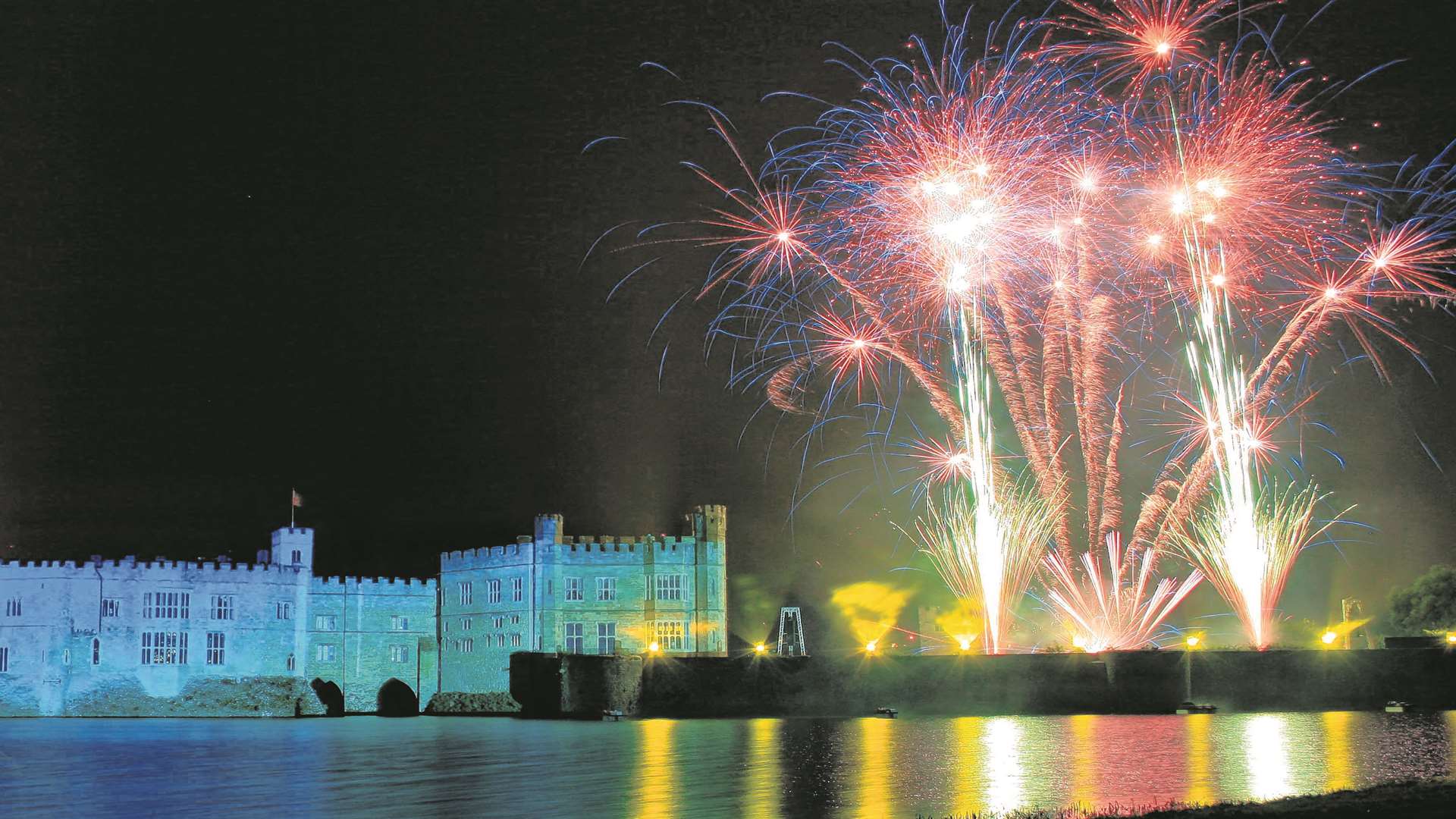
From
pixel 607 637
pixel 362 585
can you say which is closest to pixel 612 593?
pixel 607 637

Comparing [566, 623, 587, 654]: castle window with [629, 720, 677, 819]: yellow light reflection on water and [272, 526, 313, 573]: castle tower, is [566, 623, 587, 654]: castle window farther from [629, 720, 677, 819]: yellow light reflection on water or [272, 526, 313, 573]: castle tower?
[629, 720, 677, 819]: yellow light reflection on water

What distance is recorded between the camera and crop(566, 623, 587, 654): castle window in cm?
6091

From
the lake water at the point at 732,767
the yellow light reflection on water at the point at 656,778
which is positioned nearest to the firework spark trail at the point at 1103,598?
the lake water at the point at 732,767

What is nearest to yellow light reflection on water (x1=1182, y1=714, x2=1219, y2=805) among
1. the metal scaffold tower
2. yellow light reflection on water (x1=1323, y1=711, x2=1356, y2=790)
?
yellow light reflection on water (x1=1323, y1=711, x2=1356, y2=790)

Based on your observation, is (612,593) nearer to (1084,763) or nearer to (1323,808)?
(1084,763)

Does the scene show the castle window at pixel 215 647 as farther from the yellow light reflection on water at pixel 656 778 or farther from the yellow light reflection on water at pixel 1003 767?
the yellow light reflection on water at pixel 1003 767

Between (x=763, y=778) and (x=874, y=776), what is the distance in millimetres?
1878

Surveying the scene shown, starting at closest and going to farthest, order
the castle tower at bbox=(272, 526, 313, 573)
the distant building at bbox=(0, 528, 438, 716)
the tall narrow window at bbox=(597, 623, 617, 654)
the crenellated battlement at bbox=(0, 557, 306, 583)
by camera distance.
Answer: the distant building at bbox=(0, 528, 438, 716), the crenellated battlement at bbox=(0, 557, 306, 583), the tall narrow window at bbox=(597, 623, 617, 654), the castle tower at bbox=(272, 526, 313, 573)

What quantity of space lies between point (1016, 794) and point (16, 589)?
52972mm

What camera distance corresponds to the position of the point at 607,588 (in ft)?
202

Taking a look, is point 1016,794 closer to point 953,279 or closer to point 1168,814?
point 1168,814

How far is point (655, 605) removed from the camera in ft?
201

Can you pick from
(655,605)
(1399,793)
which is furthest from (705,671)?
(1399,793)

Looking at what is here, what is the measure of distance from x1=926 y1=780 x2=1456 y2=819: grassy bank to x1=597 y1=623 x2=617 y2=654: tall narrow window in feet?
149
